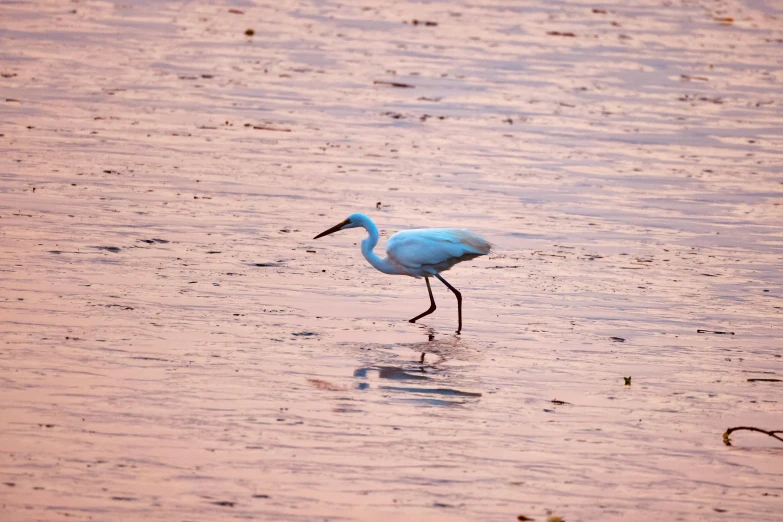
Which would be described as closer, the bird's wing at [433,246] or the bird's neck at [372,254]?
the bird's wing at [433,246]

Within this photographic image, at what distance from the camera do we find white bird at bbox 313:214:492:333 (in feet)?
34.8

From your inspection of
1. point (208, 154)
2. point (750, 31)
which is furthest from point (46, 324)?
point (750, 31)

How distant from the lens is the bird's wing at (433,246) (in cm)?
1060

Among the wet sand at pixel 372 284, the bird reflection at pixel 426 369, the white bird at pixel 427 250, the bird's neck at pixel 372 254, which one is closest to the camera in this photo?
the wet sand at pixel 372 284

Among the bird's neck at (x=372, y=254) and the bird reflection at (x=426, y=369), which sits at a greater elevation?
the bird's neck at (x=372, y=254)

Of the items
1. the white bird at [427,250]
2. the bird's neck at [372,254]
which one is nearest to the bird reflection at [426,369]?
the white bird at [427,250]

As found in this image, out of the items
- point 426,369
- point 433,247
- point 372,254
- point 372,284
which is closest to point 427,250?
point 433,247

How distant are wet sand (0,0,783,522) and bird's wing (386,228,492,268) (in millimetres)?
462

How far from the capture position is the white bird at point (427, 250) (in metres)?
10.6

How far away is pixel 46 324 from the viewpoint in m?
9.00

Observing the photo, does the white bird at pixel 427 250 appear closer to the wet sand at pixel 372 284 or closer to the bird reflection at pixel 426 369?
the wet sand at pixel 372 284

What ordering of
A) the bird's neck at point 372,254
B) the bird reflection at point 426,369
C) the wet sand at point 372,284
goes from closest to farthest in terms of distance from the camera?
1. the wet sand at point 372,284
2. the bird reflection at point 426,369
3. the bird's neck at point 372,254

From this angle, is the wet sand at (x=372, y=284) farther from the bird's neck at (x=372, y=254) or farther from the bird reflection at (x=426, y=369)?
the bird's neck at (x=372, y=254)

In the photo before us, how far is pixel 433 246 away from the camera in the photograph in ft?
34.8
